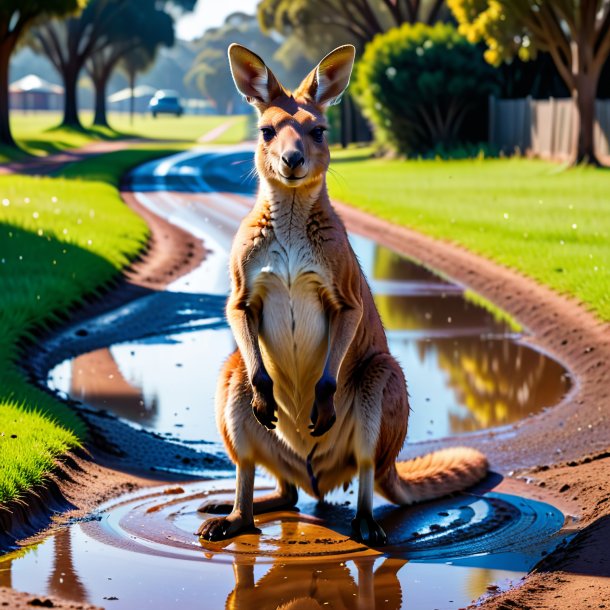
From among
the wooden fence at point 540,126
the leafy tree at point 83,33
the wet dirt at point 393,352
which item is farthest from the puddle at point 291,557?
the leafy tree at point 83,33

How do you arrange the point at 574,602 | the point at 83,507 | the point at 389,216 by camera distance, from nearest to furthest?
the point at 574,602, the point at 83,507, the point at 389,216

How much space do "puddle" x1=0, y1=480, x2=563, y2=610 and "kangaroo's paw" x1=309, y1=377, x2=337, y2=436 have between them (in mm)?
594

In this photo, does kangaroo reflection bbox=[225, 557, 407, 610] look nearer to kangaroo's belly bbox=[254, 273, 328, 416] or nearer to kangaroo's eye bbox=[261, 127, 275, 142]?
kangaroo's belly bbox=[254, 273, 328, 416]

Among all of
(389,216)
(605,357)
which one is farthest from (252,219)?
(389,216)

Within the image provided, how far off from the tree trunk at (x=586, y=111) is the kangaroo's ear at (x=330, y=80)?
98.9 ft

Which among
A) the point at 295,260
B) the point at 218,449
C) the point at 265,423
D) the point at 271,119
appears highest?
the point at 271,119

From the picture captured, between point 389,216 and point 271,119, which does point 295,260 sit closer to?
point 271,119

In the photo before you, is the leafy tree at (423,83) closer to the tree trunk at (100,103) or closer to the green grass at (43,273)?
the green grass at (43,273)

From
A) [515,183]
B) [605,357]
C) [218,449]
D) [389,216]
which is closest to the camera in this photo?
[218,449]

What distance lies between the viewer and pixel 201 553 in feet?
20.0

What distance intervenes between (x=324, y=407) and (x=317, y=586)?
2.85ft

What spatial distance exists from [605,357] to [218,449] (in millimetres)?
3991

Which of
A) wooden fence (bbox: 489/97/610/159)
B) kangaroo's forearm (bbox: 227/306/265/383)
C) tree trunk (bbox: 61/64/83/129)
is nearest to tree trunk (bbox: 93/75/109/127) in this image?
tree trunk (bbox: 61/64/83/129)

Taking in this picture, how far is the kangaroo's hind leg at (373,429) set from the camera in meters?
6.27
